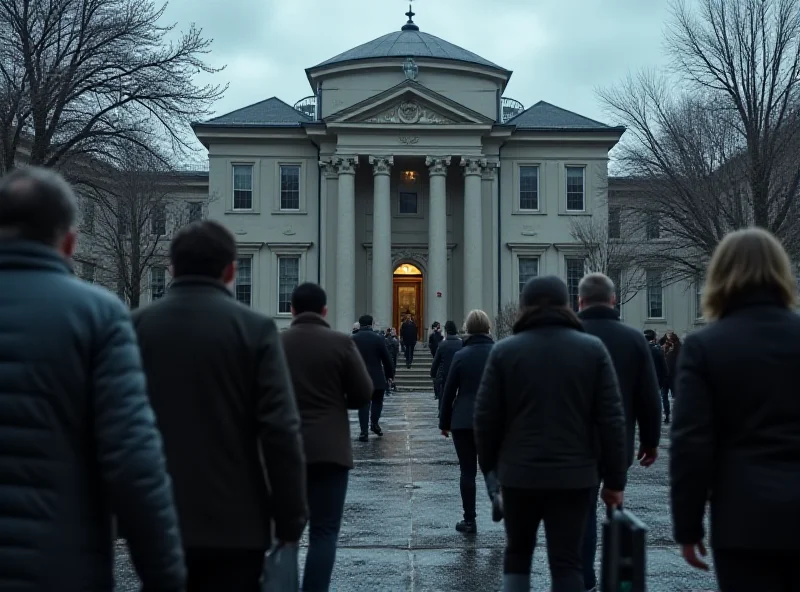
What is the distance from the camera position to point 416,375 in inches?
1499

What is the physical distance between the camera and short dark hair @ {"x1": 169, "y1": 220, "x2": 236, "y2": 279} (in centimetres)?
443

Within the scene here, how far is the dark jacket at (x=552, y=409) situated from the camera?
5.48 meters

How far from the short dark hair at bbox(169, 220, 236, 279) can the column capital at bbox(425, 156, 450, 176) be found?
40427 millimetres

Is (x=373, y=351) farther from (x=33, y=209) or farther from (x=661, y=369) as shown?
(x=33, y=209)

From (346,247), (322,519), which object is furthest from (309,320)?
(346,247)

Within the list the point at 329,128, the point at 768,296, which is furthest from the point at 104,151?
the point at 768,296

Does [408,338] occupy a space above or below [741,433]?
below

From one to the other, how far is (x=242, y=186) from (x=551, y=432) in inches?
1679

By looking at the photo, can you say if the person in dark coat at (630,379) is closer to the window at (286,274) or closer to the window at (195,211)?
the window at (195,211)

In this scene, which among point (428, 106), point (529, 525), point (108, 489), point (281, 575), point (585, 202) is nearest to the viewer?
point (108, 489)

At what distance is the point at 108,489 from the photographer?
3109 millimetres

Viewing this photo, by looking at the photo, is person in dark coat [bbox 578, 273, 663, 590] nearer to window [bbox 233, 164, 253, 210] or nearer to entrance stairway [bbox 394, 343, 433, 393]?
entrance stairway [bbox 394, 343, 433, 393]

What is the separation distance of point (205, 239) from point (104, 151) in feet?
72.1

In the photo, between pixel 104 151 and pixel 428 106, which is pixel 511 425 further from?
pixel 428 106
